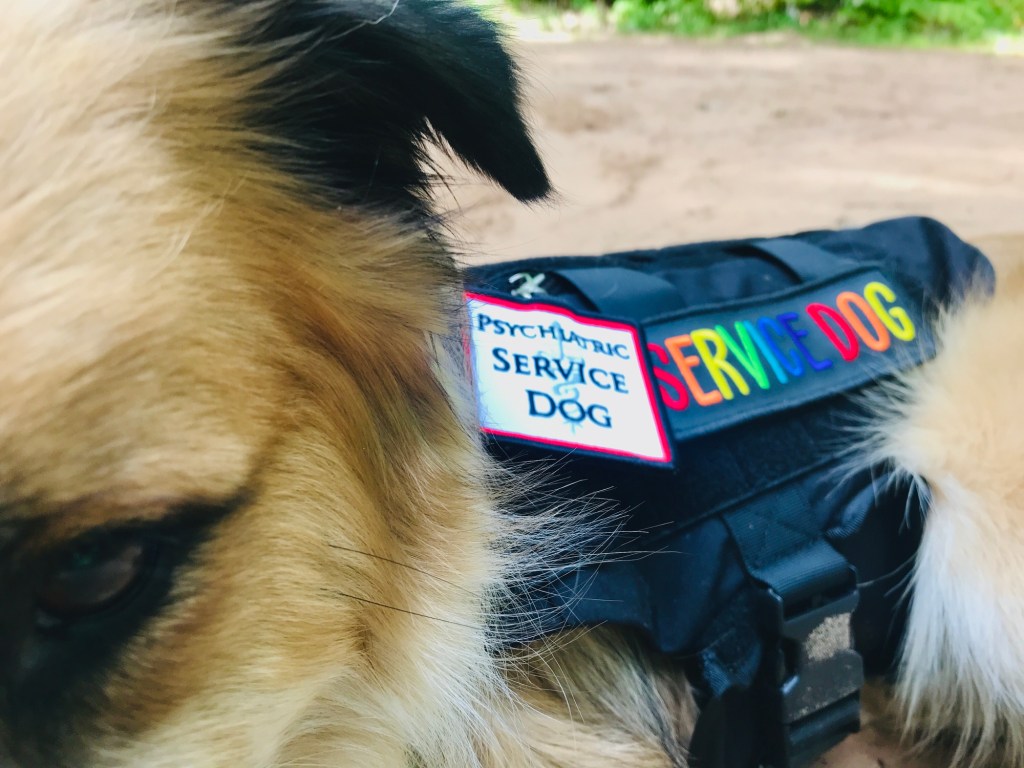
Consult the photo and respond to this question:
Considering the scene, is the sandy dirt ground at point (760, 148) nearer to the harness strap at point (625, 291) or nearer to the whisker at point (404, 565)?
the harness strap at point (625, 291)

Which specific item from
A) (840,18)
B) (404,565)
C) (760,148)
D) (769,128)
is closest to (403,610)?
(404,565)

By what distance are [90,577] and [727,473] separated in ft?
2.79

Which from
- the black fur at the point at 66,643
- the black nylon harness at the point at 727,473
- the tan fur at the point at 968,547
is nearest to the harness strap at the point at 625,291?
the black nylon harness at the point at 727,473

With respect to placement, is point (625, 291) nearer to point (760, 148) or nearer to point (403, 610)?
point (403, 610)

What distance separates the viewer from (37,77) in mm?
731

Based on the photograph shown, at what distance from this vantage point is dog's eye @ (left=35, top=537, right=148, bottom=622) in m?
0.67

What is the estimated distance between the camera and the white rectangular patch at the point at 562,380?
3.71 ft

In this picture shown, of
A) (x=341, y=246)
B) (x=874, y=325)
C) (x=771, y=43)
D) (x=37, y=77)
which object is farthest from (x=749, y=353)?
(x=771, y=43)

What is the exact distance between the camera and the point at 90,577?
68 cm

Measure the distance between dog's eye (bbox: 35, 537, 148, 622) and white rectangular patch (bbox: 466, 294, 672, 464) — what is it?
501 mm

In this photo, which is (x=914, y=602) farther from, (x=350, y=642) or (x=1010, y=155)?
(x=1010, y=155)

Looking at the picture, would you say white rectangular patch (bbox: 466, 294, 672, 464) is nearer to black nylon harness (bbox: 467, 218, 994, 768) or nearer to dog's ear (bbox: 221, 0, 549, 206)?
black nylon harness (bbox: 467, 218, 994, 768)

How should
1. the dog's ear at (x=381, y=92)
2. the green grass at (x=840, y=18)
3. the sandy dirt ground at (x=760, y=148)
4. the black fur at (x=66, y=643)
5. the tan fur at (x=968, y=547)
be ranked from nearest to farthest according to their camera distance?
the black fur at (x=66, y=643), the dog's ear at (x=381, y=92), the tan fur at (x=968, y=547), the sandy dirt ground at (x=760, y=148), the green grass at (x=840, y=18)

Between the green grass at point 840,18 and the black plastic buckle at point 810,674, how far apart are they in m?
6.77
